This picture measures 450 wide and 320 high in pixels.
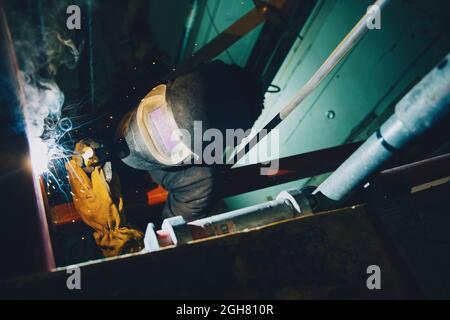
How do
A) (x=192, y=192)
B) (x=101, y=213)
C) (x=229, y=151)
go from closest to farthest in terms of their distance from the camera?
(x=101, y=213), (x=192, y=192), (x=229, y=151)

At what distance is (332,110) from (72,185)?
17.0 feet

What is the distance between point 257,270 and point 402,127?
1.03 meters

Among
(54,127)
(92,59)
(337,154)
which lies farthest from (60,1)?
(337,154)

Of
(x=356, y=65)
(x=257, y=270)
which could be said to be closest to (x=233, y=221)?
(x=257, y=270)

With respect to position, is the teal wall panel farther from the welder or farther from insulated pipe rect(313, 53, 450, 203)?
insulated pipe rect(313, 53, 450, 203)

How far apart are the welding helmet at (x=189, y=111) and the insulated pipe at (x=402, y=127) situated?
1741mm

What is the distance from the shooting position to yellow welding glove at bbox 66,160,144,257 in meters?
3.39

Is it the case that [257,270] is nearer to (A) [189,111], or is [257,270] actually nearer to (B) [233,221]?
(B) [233,221]

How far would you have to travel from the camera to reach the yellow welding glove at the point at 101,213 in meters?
3.39

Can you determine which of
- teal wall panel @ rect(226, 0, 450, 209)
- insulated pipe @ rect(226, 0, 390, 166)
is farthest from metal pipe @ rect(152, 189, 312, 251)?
teal wall panel @ rect(226, 0, 450, 209)

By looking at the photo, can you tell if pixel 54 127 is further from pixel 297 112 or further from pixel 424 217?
pixel 297 112

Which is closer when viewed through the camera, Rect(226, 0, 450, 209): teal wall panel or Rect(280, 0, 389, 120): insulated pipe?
Rect(280, 0, 389, 120): insulated pipe

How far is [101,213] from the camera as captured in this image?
3.38 m

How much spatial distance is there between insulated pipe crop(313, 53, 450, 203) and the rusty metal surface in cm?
27
